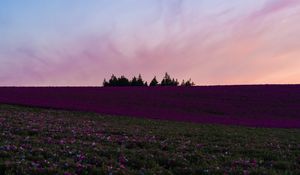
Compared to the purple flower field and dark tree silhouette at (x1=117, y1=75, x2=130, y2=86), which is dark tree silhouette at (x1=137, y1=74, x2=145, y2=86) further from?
the purple flower field

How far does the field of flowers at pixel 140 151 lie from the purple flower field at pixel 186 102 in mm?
9050

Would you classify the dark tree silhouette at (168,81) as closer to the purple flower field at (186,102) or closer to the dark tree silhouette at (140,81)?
the dark tree silhouette at (140,81)

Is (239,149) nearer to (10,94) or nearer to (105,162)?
(105,162)

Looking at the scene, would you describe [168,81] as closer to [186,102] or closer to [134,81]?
[134,81]

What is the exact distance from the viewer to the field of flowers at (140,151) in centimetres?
1263

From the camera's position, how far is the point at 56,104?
35469mm

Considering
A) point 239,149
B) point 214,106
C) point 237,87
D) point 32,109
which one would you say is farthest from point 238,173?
point 237,87

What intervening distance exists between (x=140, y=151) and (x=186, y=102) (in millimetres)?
23747

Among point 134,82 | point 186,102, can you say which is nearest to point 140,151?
point 186,102

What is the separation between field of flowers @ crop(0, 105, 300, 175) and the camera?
497 inches

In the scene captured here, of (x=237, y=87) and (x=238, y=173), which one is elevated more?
(x=237, y=87)

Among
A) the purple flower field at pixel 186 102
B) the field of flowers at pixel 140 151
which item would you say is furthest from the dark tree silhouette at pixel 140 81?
the field of flowers at pixel 140 151

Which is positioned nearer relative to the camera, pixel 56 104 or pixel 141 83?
pixel 56 104

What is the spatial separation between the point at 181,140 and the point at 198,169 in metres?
6.57
